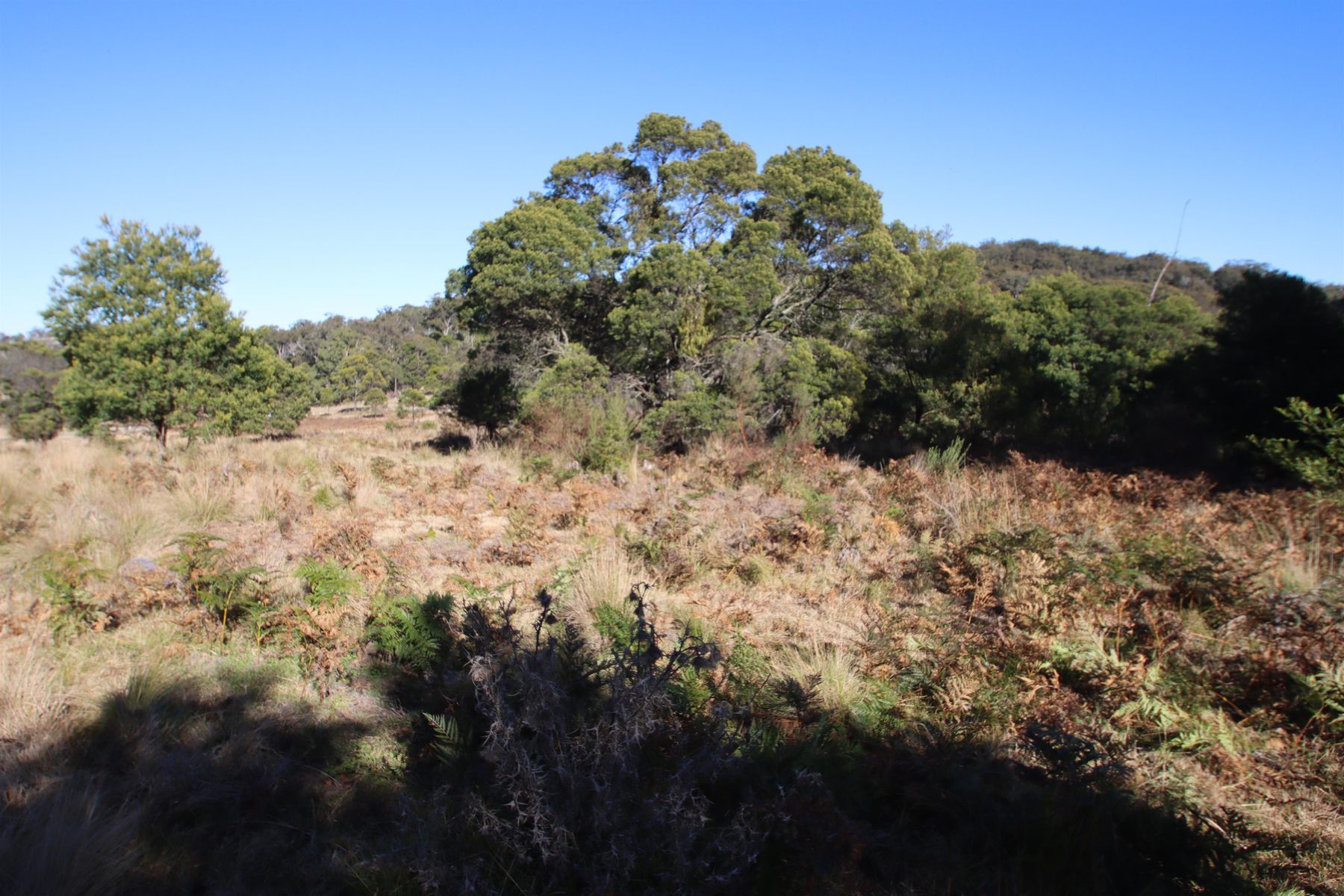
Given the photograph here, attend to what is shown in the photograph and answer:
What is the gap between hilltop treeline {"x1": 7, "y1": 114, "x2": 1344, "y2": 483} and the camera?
13891 millimetres

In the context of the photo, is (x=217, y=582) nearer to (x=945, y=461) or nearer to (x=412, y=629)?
(x=412, y=629)

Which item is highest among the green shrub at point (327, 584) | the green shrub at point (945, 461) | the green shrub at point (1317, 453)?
the green shrub at point (1317, 453)

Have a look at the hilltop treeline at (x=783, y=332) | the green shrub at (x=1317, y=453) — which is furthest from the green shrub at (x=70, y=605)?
the green shrub at (x=1317, y=453)

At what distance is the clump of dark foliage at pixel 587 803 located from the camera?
2346 millimetres

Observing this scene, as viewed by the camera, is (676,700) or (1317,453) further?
(1317,453)

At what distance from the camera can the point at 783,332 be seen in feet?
53.8

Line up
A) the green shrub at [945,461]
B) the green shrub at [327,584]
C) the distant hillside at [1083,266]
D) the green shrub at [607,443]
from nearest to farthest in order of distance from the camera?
the green shrub at [327,584], the green shrub at [945,461], the green shrub at [607,443], the distant hillside at [1083,266]

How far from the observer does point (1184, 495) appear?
7.14 m

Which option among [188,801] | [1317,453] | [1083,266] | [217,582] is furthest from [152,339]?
[1083,266]

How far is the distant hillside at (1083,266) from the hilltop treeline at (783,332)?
88.1 feet

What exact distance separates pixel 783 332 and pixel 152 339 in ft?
40.5

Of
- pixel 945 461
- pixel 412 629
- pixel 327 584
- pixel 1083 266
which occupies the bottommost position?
pixel 412 629

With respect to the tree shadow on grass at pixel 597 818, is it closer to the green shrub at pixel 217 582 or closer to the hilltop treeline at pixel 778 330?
the green shrub at pixel 217 582

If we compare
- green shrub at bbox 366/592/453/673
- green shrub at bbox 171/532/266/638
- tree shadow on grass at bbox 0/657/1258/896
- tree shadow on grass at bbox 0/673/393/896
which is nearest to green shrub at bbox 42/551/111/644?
green shrub at bbox 171/532/266/638
